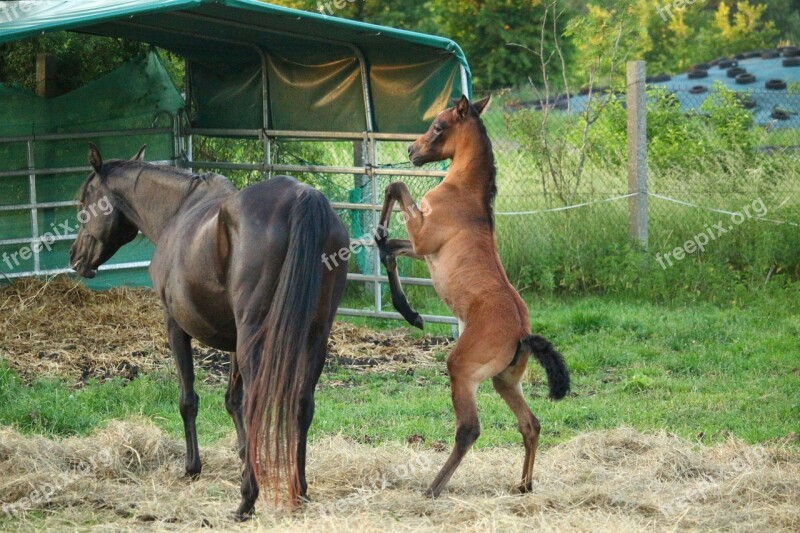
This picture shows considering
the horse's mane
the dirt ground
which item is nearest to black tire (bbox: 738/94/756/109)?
the dirt ground

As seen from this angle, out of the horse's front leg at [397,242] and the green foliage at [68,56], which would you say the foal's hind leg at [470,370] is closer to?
the horse's front leg at [397,242]

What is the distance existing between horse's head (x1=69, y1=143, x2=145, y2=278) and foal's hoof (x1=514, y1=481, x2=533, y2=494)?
280 cm

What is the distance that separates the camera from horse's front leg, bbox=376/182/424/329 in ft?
17.9

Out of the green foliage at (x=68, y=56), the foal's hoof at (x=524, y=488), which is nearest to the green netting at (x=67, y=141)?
the green foliage at (x=68, y=56)

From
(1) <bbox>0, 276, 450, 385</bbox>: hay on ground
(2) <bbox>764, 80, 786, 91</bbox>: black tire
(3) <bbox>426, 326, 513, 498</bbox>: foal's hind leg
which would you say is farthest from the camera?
(2) <bbox>764, 80, 786, 91</bbox>: black tire

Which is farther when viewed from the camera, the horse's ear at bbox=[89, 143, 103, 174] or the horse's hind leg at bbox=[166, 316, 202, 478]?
the horse's ear at bbox=[89, 143, 103, 174]

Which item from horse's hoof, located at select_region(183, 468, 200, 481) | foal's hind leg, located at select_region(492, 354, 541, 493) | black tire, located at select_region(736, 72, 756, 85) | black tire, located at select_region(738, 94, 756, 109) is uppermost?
black tire, located at select_region(736, 72, 756, 85)

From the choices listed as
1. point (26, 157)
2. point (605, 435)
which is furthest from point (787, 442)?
point (26, 157)

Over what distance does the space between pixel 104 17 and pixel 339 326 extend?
3.52 m

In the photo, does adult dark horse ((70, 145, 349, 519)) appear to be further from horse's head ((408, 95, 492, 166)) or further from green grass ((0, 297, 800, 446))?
green grass ((0, 297, 800, 446))

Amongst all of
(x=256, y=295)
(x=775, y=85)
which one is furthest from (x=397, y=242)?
(x=775, y=85)

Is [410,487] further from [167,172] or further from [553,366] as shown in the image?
[167,172]

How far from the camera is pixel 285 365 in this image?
15.1ft

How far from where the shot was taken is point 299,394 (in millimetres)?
4762
